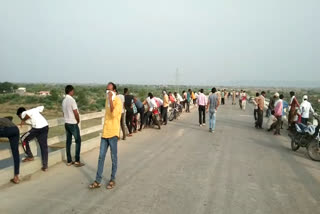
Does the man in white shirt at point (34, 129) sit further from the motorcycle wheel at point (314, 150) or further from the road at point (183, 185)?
the motorcycle wheel at point (314, 150)

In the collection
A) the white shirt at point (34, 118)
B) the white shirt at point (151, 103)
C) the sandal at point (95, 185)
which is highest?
the white shirt at point (34, 118)

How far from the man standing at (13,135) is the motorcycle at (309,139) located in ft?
24.7

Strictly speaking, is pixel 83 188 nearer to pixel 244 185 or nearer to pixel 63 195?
pixel 63 195

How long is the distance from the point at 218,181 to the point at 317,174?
2565 mm

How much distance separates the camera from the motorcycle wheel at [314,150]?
8.24m

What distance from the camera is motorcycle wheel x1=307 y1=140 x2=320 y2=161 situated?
27.0 ft

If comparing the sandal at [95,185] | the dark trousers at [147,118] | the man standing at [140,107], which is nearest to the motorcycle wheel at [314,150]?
the sandal at [95,185]

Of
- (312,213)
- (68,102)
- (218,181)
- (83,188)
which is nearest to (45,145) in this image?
(68,102)

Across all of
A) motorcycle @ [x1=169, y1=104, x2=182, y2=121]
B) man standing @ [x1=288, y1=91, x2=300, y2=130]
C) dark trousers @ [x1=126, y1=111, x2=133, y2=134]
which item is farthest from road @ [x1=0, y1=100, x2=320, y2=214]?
motorcycle @ [x1=169, y1=104, x2=182, y2=121]

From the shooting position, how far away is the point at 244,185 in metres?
5.85

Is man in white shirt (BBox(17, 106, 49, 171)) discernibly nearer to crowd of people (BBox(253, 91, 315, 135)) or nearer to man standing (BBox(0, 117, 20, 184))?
man standing (BBox(0, 117, 20, 184))

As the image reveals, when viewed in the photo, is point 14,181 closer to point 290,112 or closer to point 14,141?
point 14,141

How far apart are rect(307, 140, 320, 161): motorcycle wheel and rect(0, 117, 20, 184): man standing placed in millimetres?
7521

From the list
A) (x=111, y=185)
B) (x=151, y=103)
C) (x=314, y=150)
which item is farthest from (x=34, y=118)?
(x=151, y=103)
